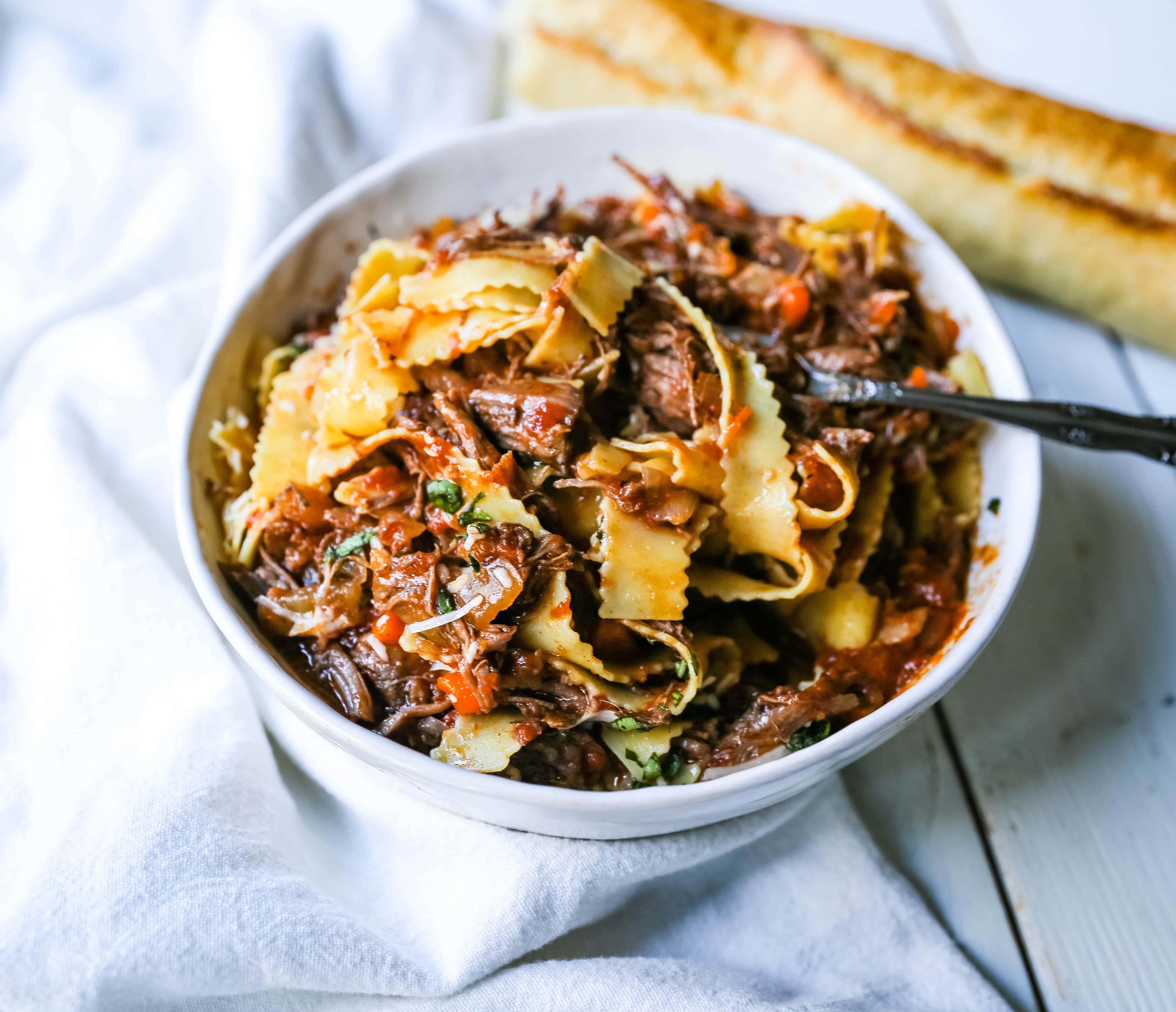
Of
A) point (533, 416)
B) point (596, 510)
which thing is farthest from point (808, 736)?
point (533, 416)

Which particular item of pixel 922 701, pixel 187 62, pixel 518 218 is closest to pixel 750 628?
pixel 922 701

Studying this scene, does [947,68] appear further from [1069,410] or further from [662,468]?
[662,468]

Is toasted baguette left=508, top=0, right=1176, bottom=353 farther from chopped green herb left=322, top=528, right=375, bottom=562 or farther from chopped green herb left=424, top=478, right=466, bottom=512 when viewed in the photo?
chopped green herb left=322, top=528, right=375, bottom=562

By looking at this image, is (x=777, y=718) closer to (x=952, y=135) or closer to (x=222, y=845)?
(x=222, y=845)

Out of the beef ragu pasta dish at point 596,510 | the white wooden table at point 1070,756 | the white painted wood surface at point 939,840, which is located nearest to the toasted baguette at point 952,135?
the white wooden table at point 1070,756

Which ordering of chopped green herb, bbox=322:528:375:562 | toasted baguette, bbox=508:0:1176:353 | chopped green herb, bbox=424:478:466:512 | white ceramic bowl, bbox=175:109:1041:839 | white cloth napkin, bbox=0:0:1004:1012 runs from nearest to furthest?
white ceramic bowl, bbox=175:109:1041:839, white cloth napkin, bbox=0:0:1004:1012, chopped green herb, bbox=424:478:466:512, chopped green herb, bbox=322:528:375:562, toasted baguette, bbox=508:0:1176:353

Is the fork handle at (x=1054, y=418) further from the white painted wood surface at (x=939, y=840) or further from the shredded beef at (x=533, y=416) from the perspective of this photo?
the white painted wood surface at (x=939, y=840)

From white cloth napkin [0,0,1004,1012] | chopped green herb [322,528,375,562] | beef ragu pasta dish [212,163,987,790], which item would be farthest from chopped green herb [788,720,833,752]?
chopped green herb [322,528,375,562]
